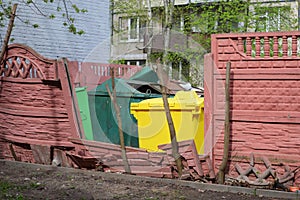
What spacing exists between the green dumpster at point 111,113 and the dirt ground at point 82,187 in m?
1.05

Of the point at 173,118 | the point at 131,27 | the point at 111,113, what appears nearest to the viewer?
the point at 173,118

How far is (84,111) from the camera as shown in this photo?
8.77 m

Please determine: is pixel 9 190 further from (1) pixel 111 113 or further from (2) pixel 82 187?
(1) pixel 111 113

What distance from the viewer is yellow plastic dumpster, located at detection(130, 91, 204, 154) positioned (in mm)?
8164

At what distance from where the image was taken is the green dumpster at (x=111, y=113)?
8.91 metres

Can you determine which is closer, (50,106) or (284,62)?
(284,62)

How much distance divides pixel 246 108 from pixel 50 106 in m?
3.46

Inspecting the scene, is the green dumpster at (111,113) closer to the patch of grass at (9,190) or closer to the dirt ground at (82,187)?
the dirt ground at (82,187)

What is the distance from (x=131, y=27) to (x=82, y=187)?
26858 millimetres

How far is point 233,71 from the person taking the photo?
23.5 feet

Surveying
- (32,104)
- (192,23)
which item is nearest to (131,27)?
(192,23)

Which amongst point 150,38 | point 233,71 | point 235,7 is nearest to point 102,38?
point 235,7

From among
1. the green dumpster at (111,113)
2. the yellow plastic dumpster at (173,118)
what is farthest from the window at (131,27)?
the yellow plastic dumpster at (173,118)

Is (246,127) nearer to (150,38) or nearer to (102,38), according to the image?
(102,38)
